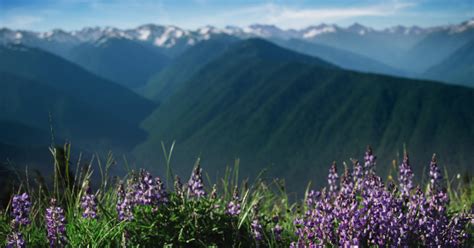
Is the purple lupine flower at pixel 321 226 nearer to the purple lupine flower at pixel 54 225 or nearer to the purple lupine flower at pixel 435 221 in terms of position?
the purple lupine flower at pixel 435 221

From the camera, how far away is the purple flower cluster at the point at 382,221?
4914 mm

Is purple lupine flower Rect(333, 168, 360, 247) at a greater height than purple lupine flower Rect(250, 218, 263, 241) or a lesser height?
greater

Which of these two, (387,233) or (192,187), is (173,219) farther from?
(387,233)

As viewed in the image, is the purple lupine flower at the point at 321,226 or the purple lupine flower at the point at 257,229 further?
the purple lupine flower at the point at 257,229

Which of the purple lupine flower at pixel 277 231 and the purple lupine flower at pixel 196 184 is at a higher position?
the purple lupine flower at pixel 196 184

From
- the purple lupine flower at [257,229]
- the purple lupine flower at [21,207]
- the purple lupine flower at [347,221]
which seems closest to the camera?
the purple lupine flower at [347,221]

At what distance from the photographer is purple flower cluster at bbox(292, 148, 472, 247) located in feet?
16.1

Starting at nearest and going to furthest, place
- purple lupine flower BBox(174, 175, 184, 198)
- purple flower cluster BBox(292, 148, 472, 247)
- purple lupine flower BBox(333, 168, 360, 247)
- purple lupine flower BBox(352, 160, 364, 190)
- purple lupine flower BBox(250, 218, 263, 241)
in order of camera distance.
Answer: purple lupine flower BBox(333, 168, 360, 247)
purple flower cluster BBox(292, 148, 472, 247)
purple lupine flower BBox(250, 218, 263, 241)
purple lupine flower BBox(174, 175, 184, 198)
purple lupine flower BBox(352, 160, 364, 190)

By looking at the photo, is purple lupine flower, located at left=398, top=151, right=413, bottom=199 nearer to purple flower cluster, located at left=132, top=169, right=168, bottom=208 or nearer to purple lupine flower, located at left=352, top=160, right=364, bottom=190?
purple lupine flower, located at left=352, top=160, right=364, bottom=190

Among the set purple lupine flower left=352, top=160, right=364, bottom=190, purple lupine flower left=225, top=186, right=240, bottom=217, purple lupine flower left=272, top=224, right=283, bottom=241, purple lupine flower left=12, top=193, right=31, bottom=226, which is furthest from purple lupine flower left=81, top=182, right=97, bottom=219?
purple lupine flower left=352, top=160, right=364, bottom=190

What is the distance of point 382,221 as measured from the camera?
196 inches

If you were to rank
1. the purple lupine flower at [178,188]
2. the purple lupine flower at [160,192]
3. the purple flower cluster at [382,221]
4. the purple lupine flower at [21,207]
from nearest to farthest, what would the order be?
the purple flower cluster at [382,221]
the purple lupine flower at [21,207]
the purple lupine flower at [160,192]
the purple lupine flower at [178,188]

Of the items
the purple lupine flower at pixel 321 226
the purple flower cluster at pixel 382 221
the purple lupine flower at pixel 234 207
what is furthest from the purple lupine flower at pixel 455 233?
the purple lupine flower at pixel 234 207

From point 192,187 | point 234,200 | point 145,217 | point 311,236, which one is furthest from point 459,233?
point 145,217
